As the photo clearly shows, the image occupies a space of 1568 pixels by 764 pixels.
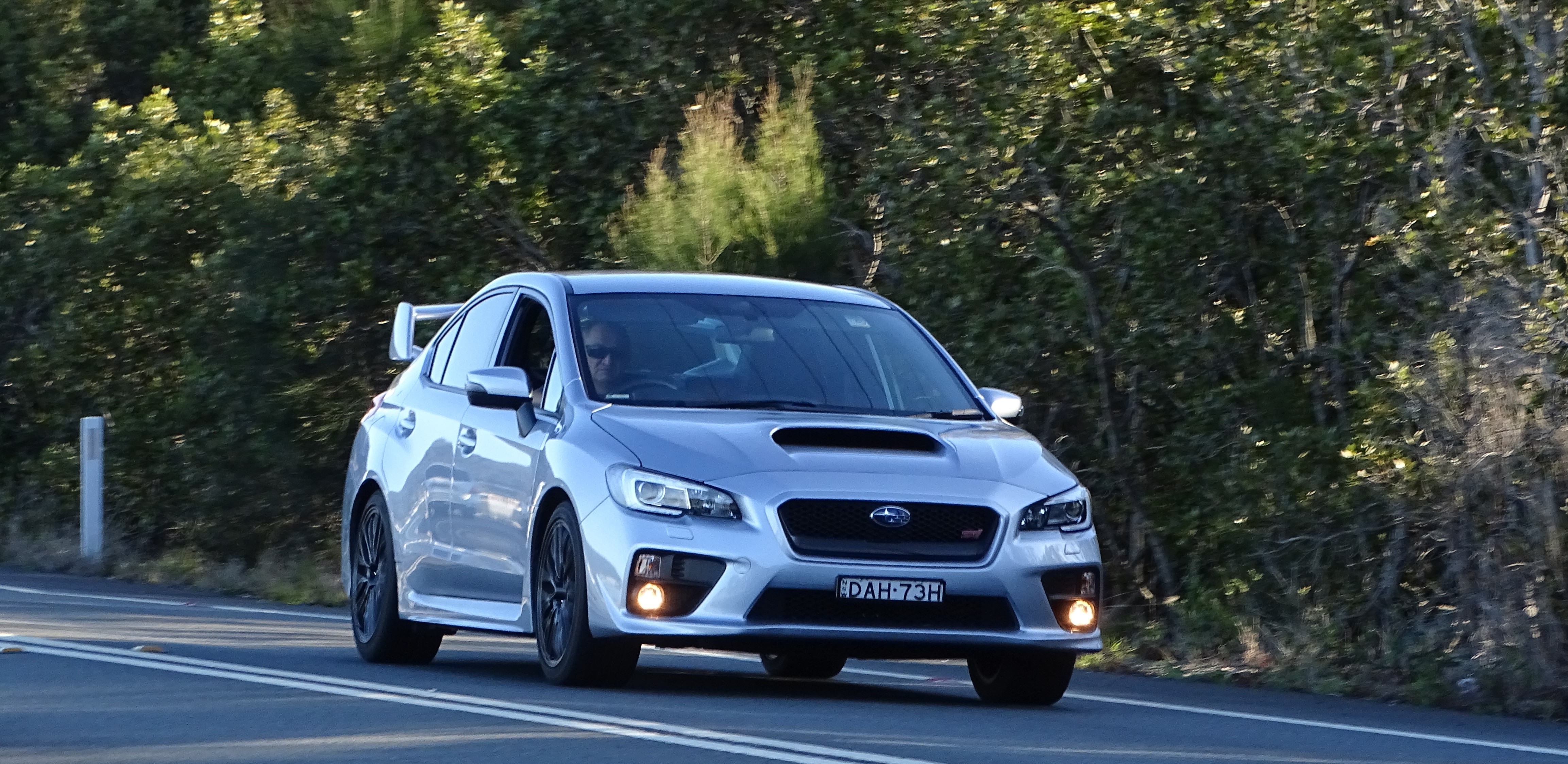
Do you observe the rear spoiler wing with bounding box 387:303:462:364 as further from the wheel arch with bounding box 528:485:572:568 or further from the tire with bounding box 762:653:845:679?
the wheel arch with bounding box 528:485:572:568

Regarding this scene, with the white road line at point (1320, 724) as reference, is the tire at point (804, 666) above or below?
below

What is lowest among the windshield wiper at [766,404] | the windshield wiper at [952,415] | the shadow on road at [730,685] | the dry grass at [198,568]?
the dry grass at [198,568]

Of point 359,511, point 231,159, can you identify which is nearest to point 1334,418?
point 359,511

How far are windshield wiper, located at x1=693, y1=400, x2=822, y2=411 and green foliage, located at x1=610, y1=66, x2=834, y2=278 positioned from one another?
6.90 meters

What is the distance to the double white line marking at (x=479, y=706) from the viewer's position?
7535 mm

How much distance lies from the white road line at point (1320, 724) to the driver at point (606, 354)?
7.18 feet

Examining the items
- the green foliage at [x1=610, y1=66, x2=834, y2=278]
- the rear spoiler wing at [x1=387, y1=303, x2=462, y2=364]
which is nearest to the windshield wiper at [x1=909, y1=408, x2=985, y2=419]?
the rear spoiler wing at [x1=387, y1=303, x2=462, y2=364]

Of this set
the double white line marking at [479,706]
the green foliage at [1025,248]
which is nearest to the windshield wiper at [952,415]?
the double white line marking at [479,706]

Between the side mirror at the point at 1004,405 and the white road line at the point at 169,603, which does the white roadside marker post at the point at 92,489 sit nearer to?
the white road line at the point at 169,603

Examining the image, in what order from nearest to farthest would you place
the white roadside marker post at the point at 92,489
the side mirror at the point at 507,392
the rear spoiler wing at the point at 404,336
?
the side mirror at the point at 507,392 → the rear spoiler wing at the point at 404,336 → the white roadside marker post at the point at 92,489

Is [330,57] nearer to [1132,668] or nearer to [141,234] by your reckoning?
[141,234]

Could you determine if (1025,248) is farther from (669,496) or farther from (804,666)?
(669,496)

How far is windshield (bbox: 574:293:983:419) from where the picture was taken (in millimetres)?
9992

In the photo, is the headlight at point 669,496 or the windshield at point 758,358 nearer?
the headlight at point 669,496
